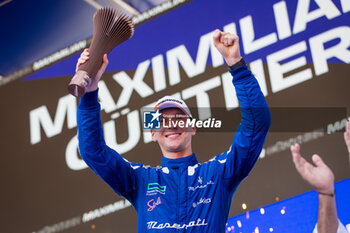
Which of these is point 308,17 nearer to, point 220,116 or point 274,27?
point 274,27

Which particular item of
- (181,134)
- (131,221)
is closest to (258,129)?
(181,134)

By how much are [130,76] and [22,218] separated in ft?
3.68

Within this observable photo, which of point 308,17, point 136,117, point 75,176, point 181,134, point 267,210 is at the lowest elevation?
point 267,210

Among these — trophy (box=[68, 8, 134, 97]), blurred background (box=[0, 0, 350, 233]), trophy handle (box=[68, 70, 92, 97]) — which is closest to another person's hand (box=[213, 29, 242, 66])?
trophy (box=[68, 8, 134, 97])

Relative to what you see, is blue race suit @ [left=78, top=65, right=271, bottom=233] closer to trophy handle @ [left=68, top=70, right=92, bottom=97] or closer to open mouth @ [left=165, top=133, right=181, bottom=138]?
open mouth @ [left=165, top=133, right=181, bottom=138]

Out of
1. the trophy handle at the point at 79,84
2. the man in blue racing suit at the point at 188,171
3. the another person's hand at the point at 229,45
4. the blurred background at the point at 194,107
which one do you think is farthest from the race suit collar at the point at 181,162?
the blurred background at the point at 194,107

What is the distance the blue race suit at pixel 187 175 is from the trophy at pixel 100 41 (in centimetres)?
19

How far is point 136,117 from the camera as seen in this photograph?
3186mm

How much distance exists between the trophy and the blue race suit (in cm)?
19

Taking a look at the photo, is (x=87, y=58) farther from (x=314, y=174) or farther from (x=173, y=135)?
(x=314, y=174)

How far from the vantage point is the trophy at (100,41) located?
1.51 meters

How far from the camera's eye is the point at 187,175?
1.86m

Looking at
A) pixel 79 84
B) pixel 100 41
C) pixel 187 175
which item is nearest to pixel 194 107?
pixel 187 175

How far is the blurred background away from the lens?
8.47 ft
